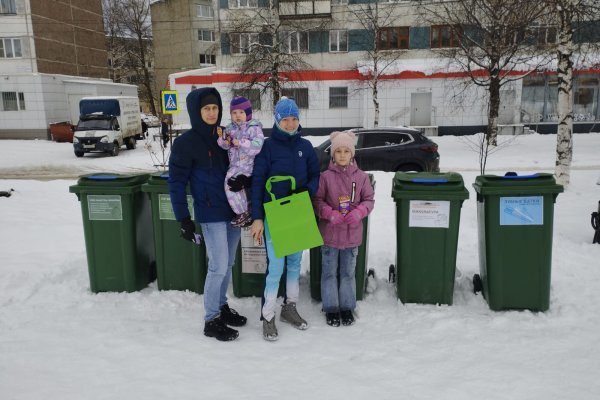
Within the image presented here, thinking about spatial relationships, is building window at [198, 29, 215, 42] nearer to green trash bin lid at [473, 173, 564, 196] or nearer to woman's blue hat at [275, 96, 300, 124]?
woman's blue hat at [275, 96, 300, 124]

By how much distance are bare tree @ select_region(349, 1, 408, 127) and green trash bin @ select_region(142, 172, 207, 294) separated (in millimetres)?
20620

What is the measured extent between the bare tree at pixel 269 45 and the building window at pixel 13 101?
43.8 feet

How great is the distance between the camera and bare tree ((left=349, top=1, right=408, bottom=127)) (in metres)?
24.6

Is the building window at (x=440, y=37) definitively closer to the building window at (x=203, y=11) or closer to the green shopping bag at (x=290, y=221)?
the green shopping bag at (x=290, y=221)

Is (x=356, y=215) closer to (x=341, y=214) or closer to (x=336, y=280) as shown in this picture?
(x=341, y=214)

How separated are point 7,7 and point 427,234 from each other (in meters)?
32.6

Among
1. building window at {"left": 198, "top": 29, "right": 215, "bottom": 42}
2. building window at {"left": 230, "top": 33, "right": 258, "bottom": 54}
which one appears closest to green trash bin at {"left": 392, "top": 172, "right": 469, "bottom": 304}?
building window at {"left": 230, "top": 33, "right": 258, "bottom": 54}

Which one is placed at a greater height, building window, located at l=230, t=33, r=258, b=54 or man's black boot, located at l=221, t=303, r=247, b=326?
building window, located at l=230, t=33, r=258, b=54

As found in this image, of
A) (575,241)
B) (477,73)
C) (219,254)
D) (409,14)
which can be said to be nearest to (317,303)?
(219,254)

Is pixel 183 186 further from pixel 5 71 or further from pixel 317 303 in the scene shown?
pixel 5 71

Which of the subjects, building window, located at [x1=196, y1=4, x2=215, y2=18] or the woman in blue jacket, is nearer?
the woman in blue jacket

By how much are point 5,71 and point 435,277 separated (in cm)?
3182

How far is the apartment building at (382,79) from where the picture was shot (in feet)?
80.5

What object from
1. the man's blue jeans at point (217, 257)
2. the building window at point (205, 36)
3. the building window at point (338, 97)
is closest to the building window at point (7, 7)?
the building window at point (338, 97)
